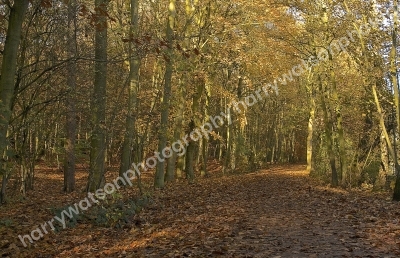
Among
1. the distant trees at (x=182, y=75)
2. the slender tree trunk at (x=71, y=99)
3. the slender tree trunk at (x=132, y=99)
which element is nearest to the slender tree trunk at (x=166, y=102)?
the distant trees at (x=182, y=75)

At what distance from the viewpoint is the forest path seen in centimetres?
667

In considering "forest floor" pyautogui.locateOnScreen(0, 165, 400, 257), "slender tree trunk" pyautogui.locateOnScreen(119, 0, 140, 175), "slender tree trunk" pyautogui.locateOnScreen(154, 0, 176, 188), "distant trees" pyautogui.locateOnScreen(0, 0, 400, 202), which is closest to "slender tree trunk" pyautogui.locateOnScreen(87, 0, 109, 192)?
"distant trees" pyautogui.locateOnScreen(0, 0, 400, 202)

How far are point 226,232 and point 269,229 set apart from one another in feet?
3.29

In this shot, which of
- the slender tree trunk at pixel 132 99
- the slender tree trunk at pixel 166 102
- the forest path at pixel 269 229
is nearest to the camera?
the forest path at pixel 269 229

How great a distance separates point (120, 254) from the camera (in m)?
6.80

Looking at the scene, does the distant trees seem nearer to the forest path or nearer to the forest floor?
the forest floor

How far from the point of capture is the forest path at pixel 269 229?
667cm

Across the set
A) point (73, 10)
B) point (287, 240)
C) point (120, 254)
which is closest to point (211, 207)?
point (287, 240)

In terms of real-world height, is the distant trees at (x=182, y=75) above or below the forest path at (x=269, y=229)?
above

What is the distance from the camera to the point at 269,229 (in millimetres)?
8617

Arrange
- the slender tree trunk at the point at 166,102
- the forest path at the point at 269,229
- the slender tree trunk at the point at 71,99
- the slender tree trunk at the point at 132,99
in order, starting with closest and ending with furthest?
the forest path at the point at 269,229 → the slender tree trunk at the point at 71,99 → the slender tree trunk at the point at 132,99 → the slender tree trunk at the point at 166,102

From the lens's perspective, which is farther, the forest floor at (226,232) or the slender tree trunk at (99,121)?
the slender tree trunk at (99,121)

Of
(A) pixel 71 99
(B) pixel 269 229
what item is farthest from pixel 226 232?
(A) pixel 71 99

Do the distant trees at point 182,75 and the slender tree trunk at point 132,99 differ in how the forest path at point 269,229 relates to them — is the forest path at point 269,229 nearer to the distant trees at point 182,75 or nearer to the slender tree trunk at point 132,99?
the slender tree trunk at point 132,99
